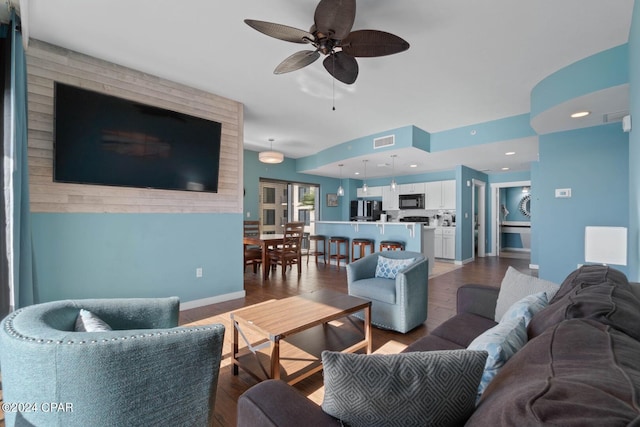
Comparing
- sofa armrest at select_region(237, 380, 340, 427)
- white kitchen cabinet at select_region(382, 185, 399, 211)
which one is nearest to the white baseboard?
sofa armrest at select_region(237, 380, 340, 427)

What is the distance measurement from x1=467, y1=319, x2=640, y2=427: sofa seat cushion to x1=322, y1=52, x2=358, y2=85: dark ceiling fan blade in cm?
231

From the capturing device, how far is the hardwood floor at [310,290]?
192 cm

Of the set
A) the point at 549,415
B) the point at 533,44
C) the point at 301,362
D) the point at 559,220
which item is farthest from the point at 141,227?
the point at 559,220

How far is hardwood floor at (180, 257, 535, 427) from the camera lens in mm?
1920

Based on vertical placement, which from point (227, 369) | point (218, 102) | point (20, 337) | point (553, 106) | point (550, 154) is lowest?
point (227, 369)

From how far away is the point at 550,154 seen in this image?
13.3 ft

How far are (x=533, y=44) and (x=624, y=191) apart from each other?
94.9 inches

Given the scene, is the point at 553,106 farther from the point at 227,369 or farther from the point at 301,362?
the point at 227,369

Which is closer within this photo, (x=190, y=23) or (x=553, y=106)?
(x=190, y=23)

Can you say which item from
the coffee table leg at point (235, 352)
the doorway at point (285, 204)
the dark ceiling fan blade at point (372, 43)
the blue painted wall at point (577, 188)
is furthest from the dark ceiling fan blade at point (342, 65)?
the doorway at point (285, 204)

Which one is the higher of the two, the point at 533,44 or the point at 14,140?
the point at 533,44

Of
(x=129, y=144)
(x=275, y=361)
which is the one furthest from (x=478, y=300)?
(x=129, y=144)

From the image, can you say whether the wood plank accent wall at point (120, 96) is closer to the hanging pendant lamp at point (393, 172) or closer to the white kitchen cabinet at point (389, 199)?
the hanging pendant lamp at point (393, 172)

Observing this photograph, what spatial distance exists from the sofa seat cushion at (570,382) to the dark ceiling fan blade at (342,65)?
2309mm
